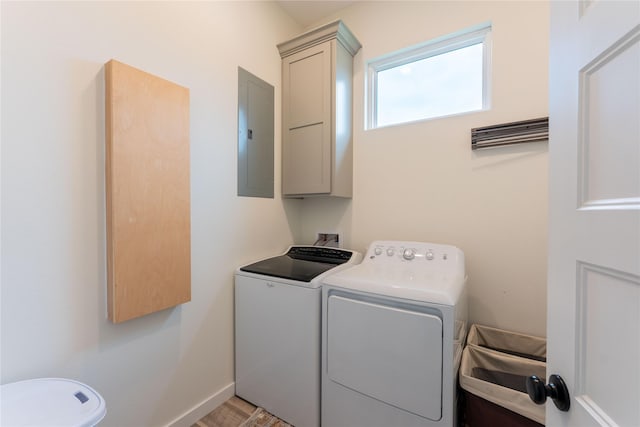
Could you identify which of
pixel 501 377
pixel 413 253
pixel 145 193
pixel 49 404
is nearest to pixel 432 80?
pixel 413 253

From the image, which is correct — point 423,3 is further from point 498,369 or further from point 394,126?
point 498,369

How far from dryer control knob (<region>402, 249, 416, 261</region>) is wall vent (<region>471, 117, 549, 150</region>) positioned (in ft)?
2.64

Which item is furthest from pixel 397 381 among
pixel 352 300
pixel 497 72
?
pixel 497 72

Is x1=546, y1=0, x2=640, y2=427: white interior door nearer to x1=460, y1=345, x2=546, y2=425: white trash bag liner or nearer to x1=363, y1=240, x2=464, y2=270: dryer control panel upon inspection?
x1=460, y1=345, x2=546, y2=425: white trash bag liner

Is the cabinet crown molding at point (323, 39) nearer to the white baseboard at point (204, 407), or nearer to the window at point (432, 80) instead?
the window at point (432, 80)

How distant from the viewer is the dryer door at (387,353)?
1.16m

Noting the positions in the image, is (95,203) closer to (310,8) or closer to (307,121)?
(307,121)

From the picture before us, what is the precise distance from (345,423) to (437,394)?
22.3 inches

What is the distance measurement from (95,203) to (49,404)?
756 mm

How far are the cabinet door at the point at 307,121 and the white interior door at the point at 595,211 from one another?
152 centimetres

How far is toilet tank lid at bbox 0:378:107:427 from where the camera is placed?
79cm

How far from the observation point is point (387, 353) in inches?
49.4

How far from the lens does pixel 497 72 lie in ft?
5.49

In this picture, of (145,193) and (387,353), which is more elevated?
(145,193)
